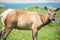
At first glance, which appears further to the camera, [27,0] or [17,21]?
[27,0]

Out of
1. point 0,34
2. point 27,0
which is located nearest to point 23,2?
point 27,0

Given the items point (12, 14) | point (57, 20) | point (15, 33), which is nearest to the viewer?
point (12, 14)

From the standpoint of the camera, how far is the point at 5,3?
5.05 m

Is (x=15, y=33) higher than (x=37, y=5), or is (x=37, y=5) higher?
(x=37, y=5)

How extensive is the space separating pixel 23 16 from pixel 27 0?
80 centimetres

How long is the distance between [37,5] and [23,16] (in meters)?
0.81

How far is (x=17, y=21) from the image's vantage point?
4.30 m

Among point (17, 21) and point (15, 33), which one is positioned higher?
point (17, 21)

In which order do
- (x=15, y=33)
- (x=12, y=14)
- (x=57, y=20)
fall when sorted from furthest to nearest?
(x=57, y=20), (x=15, y=33), (x=12, y=14)

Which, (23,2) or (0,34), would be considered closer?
(0,34)

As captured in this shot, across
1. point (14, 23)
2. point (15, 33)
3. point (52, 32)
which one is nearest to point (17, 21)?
point (14, 23)

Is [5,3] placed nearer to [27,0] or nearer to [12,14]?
[27,0]

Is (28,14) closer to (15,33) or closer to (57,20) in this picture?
(15,33)

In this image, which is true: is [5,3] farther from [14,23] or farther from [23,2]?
[14,23]
